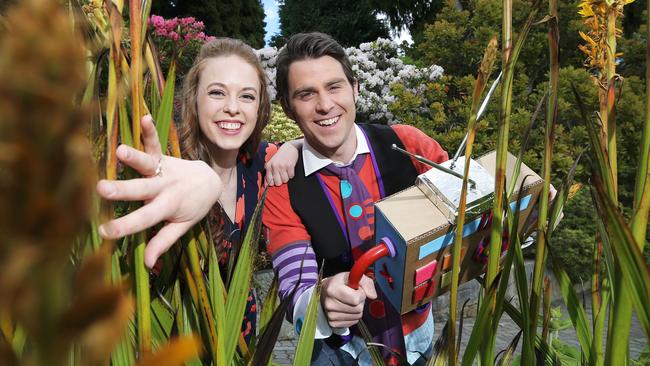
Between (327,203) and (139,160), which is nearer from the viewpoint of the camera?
(139,160)

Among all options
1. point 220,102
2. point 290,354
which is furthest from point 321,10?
point 220,102

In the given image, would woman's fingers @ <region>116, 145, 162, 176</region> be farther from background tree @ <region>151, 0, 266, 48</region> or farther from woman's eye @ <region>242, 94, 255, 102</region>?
background tree @ <region>151, 0, 266, 48</region>

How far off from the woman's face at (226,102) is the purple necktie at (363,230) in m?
0.32

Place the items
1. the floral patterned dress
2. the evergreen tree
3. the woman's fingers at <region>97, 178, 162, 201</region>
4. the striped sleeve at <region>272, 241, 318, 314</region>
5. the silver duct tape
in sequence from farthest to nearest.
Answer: the evergreen tree < the floral patterned dress < the striped sleeve at <region>272, 241, 318, 314</region> < the silver duct tape < the woman's fingers at <region>97, 178, 162, 201</region>

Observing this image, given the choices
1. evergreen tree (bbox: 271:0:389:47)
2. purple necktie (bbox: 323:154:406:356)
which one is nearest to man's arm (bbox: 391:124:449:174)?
purple necktie (bbox: 323:154:406:356)

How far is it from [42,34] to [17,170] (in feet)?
0.08

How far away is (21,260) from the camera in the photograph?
103 millimetres

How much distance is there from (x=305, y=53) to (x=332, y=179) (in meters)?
0.43

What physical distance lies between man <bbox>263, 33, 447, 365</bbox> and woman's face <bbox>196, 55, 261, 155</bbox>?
0.45 ft

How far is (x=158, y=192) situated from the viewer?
0.59 m

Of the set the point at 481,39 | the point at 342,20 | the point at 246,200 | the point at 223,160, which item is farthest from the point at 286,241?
the point at 342,20

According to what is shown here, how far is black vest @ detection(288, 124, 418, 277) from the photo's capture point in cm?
179

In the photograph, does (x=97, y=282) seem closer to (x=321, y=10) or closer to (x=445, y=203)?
(x=445, y=203)

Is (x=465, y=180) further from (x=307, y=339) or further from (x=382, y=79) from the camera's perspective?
(x=382, y=79)
